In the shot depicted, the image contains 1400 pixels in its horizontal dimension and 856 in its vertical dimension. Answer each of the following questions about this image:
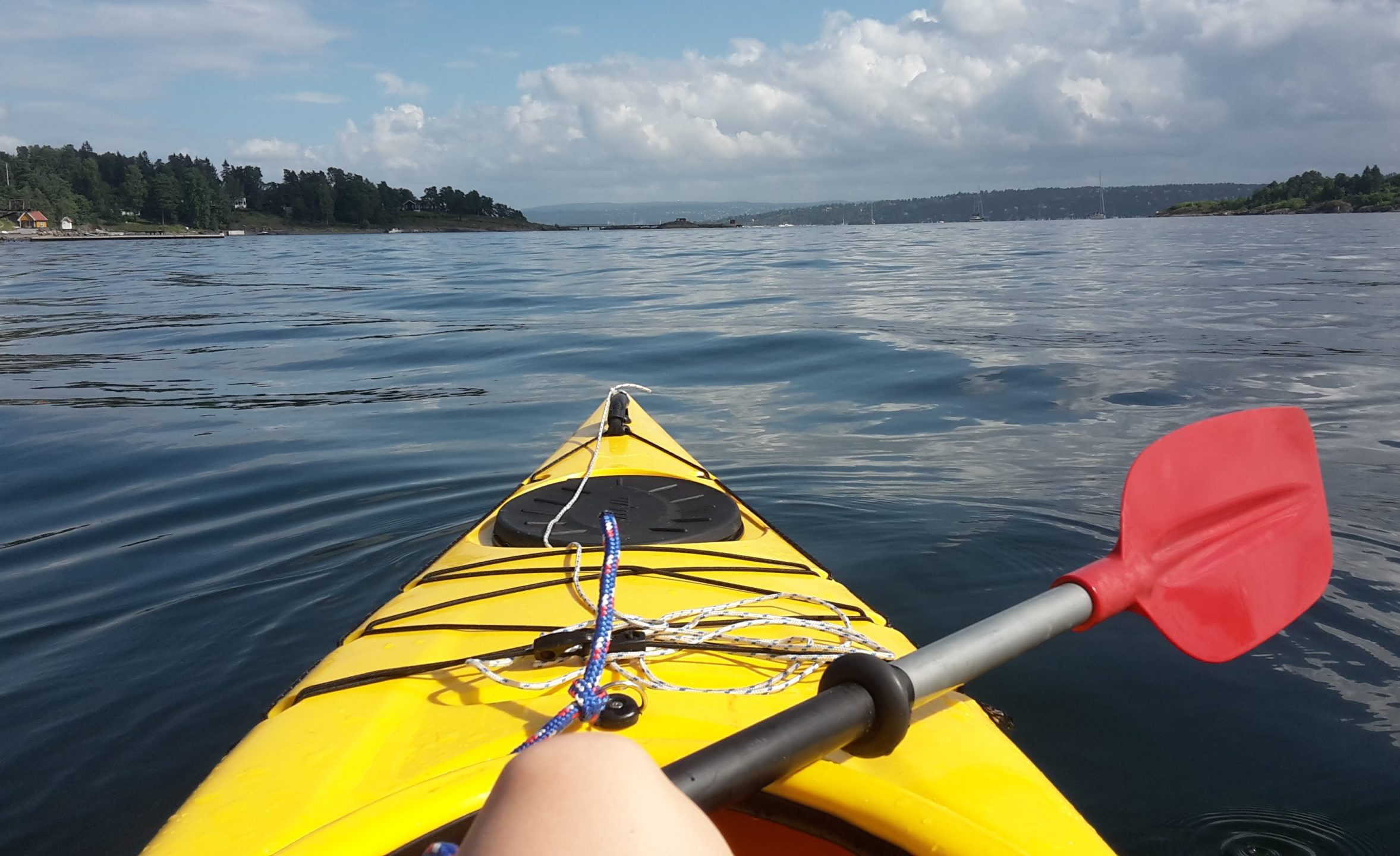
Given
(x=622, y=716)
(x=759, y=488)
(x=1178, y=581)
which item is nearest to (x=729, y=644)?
(x=622, y=716)

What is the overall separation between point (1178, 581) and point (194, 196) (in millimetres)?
117598

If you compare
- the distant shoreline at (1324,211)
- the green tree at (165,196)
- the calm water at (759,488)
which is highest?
the green tree at (165,196)

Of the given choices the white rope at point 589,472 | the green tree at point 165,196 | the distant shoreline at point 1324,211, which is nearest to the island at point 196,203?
the green tree at point 165,196

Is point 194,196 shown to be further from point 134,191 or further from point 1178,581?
point 1178,581

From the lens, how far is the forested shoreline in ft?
322

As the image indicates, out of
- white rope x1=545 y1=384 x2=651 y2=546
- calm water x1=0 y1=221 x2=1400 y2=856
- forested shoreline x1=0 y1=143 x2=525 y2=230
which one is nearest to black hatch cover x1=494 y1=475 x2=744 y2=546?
white rope x1=545 y1=384 x2=651 y2=546

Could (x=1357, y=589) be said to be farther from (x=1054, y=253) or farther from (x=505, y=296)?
(x=1054, y=253)

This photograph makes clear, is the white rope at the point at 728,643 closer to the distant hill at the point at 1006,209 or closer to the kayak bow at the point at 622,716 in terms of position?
the kayak bow at the point at 622,716

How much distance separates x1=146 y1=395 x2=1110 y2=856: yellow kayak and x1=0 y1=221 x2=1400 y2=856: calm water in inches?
42.5

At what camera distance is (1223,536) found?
8.84 feet

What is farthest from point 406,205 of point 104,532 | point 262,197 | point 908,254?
point 104,532

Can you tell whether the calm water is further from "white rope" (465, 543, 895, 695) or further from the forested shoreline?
the forested shoreline

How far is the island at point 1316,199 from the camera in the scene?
79062 mm

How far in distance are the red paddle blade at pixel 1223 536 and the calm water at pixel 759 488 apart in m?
0.48
